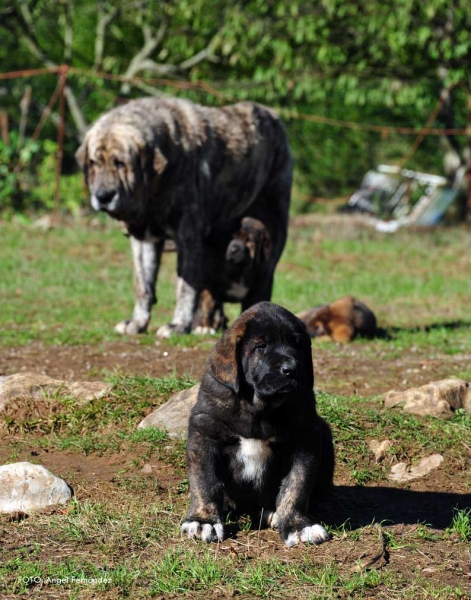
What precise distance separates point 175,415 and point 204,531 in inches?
56.8

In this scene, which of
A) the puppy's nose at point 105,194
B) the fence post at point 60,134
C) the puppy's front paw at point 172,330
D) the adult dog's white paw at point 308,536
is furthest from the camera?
the fence post at point 60,134

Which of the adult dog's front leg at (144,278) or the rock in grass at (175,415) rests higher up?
the rock in grass at (175,415)

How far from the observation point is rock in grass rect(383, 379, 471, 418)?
673cm

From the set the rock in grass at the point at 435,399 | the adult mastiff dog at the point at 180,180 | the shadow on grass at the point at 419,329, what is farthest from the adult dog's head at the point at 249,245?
the rock in grass at the point at 435,399

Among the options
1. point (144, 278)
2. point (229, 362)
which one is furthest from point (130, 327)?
point (229, 362)

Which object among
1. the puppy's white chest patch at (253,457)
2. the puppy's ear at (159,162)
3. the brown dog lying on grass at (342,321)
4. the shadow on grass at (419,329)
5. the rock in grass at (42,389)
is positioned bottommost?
the shadow on grass at (419,329)

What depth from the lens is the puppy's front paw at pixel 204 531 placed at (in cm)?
477

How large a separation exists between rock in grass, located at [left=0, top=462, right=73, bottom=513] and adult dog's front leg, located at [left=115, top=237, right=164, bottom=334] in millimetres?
4811

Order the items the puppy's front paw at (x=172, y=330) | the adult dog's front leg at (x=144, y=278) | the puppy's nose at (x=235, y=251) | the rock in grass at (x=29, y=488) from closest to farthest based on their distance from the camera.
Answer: the rock in grass at (x=29, y=488) < the puppy's front paw at (x=172, y=330) < the puppy's nose at (x=235, y=251) < the adult dog's front leg at (x=144, y=278)

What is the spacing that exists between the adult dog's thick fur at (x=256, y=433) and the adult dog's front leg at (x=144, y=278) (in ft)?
17.2

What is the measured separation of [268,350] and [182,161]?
5.34m

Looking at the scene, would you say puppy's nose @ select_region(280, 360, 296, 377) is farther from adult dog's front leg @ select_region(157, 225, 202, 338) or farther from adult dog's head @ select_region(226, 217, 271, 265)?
adult dog's head @ select_region(226, 217, 271, 265)

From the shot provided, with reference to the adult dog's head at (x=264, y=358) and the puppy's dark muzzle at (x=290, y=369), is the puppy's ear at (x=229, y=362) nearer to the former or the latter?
the adult dog's head at (x=264, y=358)

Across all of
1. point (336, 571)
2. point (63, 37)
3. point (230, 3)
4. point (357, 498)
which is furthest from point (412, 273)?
point (63, 37)
